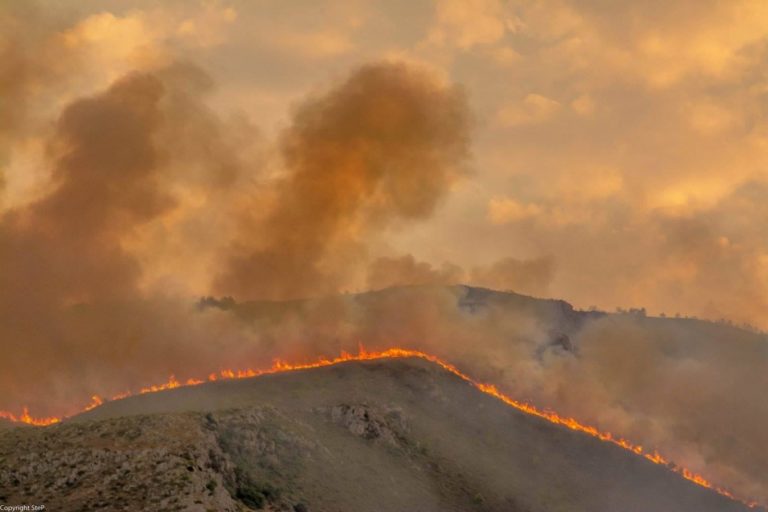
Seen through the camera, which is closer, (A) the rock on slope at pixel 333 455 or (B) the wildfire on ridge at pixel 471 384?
(A) the rock on slope at pixel 333 455

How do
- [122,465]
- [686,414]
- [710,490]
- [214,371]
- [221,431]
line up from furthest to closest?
[686,414]
[214,371]
[710,490]
[221,431]
[122,465]

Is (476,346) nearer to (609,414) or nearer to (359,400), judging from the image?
(609,414)

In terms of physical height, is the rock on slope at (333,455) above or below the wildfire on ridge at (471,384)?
below

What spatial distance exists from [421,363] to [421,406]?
1658 cm

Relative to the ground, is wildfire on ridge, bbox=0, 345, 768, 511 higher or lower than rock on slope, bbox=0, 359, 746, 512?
higher

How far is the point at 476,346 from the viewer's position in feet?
528

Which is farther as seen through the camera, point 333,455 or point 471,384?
point 471,384

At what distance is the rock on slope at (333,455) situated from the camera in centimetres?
7044

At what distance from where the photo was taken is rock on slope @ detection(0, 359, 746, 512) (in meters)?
70.4

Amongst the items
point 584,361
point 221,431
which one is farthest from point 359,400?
point 584,361

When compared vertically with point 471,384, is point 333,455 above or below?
below

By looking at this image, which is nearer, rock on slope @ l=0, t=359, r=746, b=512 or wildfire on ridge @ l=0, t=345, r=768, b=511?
rock on slope @ l=0, t=359, r=746, b=512

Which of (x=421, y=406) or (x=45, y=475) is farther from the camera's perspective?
(x=421, y=406)

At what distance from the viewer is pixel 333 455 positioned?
93500mm
